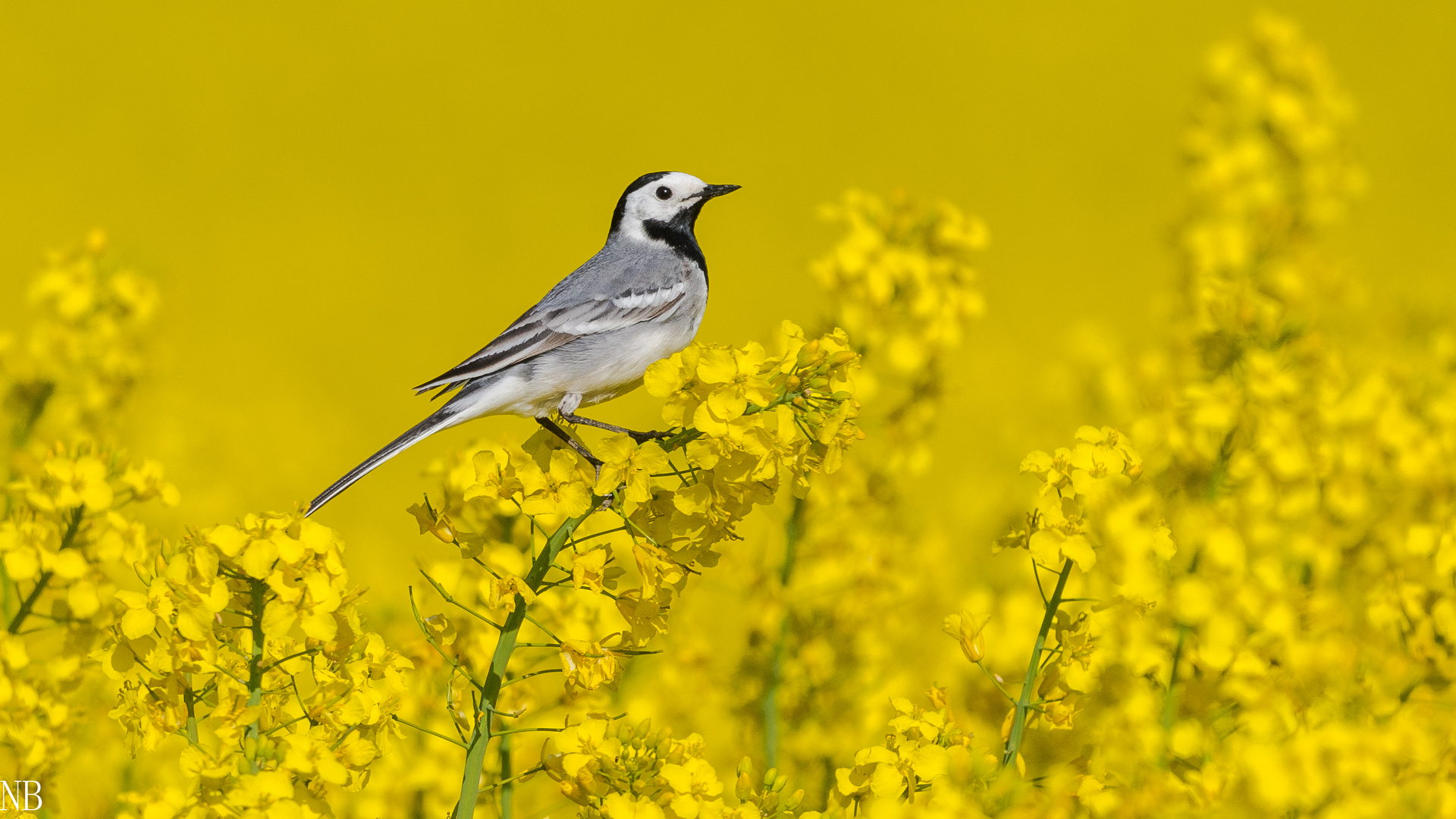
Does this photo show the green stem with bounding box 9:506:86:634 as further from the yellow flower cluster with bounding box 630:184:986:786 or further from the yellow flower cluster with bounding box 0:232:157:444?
the yellow flower cluster with bounding box 630:184:986:786

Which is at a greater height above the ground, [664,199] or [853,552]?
[664,199]

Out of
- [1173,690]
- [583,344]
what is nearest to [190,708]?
[583,344]

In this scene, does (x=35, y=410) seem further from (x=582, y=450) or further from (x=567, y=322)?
(x=582, y=450)

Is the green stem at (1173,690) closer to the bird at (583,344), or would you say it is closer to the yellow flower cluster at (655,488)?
the yellow flower cluster at (655,488)

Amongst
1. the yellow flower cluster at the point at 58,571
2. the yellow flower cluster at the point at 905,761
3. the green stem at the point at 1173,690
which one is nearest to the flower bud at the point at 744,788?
the yellow flower cluster at the point at 905,761

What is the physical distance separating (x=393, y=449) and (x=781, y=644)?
3.91 feet

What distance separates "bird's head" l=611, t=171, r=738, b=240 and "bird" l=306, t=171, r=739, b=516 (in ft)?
0.90

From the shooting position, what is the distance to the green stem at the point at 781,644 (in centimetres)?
322

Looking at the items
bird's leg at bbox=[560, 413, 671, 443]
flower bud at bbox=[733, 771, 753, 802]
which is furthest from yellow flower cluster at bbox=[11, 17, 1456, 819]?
bird's leg at bbox=[560, 413, 671, 443]

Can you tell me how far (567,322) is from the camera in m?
3.42

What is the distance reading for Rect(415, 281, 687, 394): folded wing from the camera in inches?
127

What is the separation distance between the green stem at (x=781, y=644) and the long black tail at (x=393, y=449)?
913 millimetres

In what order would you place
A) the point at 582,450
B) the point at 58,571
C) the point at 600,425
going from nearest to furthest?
the point at 58,571 < the point at 582,450 < the point at 600,425

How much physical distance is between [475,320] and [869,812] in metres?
10.8
